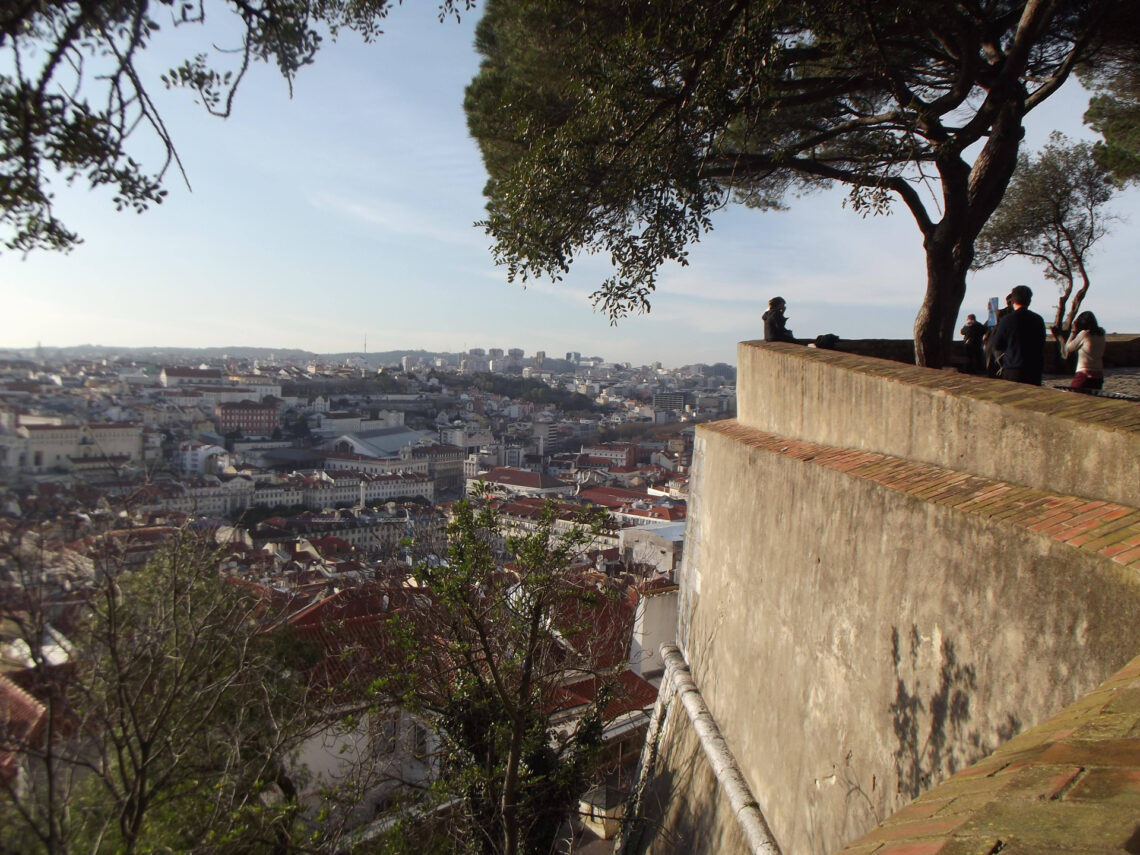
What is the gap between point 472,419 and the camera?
77.9 meters

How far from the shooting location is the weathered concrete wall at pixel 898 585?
87.4 inches

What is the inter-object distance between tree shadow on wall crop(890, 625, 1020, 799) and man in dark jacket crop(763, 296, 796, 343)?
4.34 m

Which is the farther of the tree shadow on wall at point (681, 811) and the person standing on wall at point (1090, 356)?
the person standing on wall at point (1090, 356)

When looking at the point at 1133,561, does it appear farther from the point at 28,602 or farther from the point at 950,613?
the point at 28,602

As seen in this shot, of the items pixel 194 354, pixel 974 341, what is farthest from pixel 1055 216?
pixel 194 354

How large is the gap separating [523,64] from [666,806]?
5.85 m

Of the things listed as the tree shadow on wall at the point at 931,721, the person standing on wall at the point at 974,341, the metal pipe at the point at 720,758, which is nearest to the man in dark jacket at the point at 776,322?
the person standing on wall at the point at 974,341

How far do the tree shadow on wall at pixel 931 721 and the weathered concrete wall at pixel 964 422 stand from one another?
66 cm

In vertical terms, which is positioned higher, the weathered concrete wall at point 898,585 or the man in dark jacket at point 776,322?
the man in dark jacket at point 776,322

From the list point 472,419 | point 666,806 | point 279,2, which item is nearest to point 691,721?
point 666,806

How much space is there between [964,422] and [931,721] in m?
1.11

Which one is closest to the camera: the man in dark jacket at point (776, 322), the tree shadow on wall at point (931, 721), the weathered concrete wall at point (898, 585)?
the weathered concrete wall at point (898, 585)

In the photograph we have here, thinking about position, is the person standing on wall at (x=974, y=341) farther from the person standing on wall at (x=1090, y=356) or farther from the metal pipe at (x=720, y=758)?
the metal pipe at (x=720, y=758)

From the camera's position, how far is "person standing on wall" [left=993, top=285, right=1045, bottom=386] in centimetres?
486
